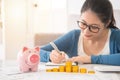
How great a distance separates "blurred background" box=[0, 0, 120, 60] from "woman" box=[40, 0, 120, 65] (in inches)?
83.5

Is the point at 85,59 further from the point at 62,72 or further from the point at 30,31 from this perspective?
the point at 30,31

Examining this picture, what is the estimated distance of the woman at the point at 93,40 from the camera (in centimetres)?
122

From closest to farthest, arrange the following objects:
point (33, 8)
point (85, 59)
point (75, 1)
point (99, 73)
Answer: point (99, 73) < point (85, 59) < point (75, 1) < point (33, 8)

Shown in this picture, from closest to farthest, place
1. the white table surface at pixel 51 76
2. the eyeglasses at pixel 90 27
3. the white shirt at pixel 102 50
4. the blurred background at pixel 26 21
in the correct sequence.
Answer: the white table surface at pixel 51 76 → the eyeglasses at pixel 90 27 → the white shirt at pixel 102 50 → the blurred background at pixel 26 21

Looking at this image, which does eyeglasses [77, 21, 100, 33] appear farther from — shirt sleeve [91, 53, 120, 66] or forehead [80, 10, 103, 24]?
shirt sleeve [91, 53, 120, 66]

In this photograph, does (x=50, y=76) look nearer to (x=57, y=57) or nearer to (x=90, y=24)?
(x=57, y=57)

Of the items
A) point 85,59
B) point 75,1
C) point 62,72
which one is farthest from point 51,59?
point 75,1

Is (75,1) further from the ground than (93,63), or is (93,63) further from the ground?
(75,1)

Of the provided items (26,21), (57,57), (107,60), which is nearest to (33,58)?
(57,57)

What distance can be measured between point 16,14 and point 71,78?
3.03 meters

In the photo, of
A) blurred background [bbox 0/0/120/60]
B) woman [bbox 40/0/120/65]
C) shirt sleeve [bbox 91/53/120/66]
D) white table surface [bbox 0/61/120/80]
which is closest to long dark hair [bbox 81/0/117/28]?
woman [bbox 40/0/120/65]

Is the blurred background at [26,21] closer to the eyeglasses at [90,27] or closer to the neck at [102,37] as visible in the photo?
the neck at [102,37]

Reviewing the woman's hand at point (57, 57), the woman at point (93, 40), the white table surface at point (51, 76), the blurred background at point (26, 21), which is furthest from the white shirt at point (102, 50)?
the blurred background at point (26, 21)

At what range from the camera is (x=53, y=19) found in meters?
3.76
